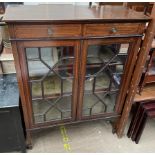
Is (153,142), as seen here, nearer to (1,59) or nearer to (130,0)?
(130,0)

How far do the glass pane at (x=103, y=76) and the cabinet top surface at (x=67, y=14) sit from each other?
0.65 feet

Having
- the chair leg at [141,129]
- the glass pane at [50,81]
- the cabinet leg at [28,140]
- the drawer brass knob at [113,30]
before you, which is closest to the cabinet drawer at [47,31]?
the glass pane at [50,81]

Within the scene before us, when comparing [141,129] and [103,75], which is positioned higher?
[103,75]

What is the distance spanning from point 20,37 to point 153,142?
1.54 m

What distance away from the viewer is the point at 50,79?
53.9 inches

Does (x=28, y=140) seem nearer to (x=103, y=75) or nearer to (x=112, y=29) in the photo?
(x=103, y=75)

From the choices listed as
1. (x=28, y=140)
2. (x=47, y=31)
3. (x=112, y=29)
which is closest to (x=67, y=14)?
(x=47, y=31)

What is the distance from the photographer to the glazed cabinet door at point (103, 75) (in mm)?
1295

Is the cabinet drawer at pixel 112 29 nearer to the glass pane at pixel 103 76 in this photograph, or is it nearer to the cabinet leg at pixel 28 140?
the glass pane at pixel 103 76

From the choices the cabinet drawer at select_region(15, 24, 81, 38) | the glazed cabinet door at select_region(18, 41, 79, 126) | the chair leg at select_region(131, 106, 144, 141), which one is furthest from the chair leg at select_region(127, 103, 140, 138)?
the cabinet drawer at select_region(15, 24, 81, 38)

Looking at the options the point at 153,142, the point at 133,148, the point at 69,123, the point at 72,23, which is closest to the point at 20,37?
the point at 72,23

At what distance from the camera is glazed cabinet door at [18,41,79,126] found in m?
A: 1.21

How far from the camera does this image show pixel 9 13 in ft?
3.82

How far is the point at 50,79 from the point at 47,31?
382mm
